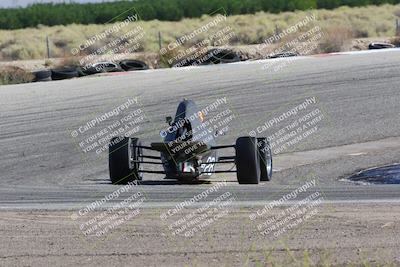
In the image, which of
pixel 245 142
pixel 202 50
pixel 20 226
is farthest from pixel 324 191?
pixel 202 50

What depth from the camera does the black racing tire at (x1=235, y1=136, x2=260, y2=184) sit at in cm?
1493

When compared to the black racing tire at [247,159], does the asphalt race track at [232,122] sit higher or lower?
lower

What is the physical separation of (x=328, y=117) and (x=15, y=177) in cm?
997

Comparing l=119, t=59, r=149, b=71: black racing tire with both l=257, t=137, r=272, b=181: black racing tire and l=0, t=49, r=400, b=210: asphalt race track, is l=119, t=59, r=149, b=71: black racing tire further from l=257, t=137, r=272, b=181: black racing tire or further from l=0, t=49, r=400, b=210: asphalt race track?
l=257, t=137, r=272, b=181: black racing tire

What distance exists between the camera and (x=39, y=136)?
2167 centimetres

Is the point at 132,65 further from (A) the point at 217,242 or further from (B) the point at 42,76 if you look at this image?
(A) the point at 217,242

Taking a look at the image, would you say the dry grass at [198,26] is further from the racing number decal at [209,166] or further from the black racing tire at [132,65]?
the racing number decal at [209,166]

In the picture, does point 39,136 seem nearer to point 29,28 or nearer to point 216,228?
point 216,228

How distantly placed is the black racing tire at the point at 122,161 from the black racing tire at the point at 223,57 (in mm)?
19084

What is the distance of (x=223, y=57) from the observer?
3562cm

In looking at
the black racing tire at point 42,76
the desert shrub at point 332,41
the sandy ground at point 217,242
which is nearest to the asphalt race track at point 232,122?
the sandy ground at point 217,242

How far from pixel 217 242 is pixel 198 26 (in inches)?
1908

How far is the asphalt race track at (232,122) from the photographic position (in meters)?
14.3

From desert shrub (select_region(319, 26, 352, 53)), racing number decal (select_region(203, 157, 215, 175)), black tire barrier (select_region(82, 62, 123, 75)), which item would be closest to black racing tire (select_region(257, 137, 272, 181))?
racing number decal (select_region(203, 157, 215, 175))
